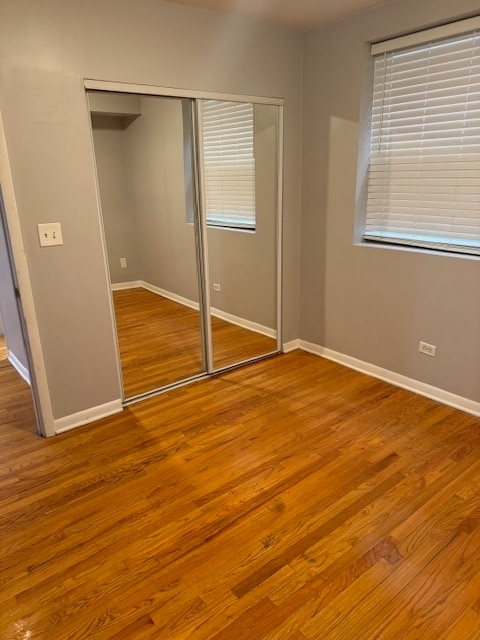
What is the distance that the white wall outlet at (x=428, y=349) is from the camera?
9.52ft

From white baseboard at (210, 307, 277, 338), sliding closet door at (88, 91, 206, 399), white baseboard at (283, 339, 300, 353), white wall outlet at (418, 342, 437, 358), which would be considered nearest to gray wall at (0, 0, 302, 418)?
sliding closet door at (88, 91, 206, 399)

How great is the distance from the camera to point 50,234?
2422 mm

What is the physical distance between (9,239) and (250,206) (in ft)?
5.99

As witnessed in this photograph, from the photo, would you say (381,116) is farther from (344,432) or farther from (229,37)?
(344,432)

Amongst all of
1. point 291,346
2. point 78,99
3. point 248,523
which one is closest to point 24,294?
point 78,99

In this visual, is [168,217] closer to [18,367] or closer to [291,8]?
[291,8]

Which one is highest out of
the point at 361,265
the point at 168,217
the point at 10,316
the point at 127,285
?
the point at 168,217

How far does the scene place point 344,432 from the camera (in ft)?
8.61

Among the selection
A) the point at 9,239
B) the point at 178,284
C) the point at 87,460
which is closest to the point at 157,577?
the point at 87,460

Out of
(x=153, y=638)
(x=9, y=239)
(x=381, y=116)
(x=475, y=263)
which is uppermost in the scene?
(x=381, y=116)

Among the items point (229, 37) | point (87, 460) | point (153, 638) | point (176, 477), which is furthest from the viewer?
point (229, 37)

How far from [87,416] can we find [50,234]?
118cm

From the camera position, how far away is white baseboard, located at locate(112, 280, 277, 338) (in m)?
3.38

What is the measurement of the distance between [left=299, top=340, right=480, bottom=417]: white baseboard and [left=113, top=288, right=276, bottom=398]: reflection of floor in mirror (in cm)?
44
